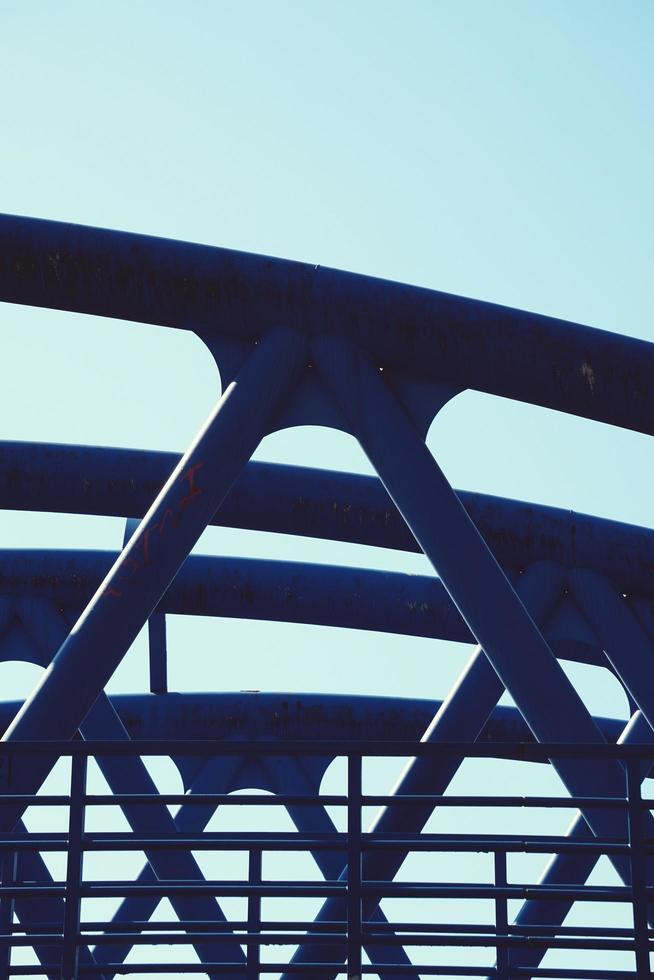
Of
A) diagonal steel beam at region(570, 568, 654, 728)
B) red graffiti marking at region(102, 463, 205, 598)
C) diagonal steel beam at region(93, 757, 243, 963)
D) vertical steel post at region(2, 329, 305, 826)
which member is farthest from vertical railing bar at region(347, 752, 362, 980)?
diagonal steel beam at region(93, 757, 243, 963)

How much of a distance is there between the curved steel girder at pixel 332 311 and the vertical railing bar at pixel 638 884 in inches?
166

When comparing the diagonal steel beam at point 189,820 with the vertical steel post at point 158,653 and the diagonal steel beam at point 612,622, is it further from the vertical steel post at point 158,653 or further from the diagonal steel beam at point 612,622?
the diagonal steel beam at point 612,622

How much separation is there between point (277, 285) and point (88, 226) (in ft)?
5.09

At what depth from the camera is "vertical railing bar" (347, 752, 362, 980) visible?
7.27 meters

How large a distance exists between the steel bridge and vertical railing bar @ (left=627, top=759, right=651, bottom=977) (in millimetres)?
16

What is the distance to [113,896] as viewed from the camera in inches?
287

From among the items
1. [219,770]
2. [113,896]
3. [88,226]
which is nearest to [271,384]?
[88,226]

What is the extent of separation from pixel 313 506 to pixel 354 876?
8.61m

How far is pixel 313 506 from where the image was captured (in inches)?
617

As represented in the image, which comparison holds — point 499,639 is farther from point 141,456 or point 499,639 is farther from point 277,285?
point 141,456

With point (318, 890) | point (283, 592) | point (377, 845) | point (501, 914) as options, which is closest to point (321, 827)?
point (283, 592)

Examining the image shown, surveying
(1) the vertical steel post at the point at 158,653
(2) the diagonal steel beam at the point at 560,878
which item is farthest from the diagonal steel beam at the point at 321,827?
(1) the vertical steel post at the point at 158,653

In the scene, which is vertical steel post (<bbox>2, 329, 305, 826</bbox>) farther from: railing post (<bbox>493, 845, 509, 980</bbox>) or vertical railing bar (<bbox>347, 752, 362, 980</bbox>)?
railing post (<bbox>493, 845, 509, 980</bbox>)

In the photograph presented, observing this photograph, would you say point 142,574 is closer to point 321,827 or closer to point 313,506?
point 313,506
